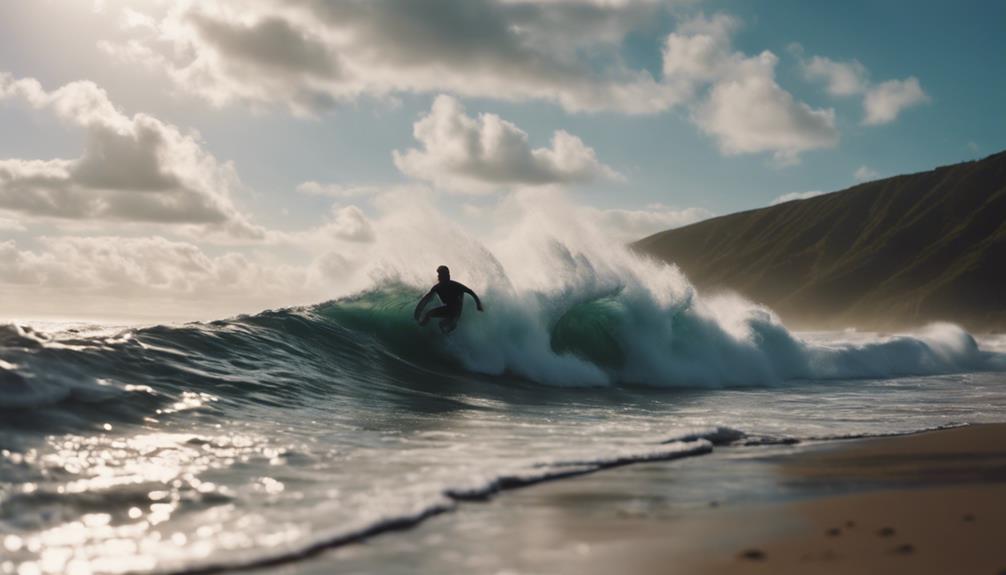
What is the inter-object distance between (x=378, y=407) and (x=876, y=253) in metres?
112

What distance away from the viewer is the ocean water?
4.67 m

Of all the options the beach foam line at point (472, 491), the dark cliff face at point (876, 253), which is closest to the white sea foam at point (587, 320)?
the beach foam line at point (472, 491)

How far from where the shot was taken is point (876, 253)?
360ft

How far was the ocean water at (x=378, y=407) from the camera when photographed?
467cm

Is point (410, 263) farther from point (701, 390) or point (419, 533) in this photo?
point (419, 533)

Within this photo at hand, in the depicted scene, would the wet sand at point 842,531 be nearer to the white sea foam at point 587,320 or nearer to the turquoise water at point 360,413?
the turquoise water at point 360,413

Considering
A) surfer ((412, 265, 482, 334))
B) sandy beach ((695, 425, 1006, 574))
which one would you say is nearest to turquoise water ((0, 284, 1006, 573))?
surfer ((412, 265, 482, 334))

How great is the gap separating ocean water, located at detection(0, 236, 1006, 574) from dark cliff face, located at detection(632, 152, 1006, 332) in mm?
78703

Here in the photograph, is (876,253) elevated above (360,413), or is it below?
above

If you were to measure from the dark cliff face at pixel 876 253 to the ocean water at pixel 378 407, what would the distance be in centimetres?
7870

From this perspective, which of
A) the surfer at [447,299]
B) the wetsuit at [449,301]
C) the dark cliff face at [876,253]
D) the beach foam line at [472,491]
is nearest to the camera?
the beach foam line at [472,491]

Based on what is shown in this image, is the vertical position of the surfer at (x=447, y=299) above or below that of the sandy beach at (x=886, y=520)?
above

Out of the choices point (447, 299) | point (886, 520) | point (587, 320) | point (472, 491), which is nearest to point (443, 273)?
point (447, 299)

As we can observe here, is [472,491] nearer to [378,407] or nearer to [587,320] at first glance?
[378,407]
